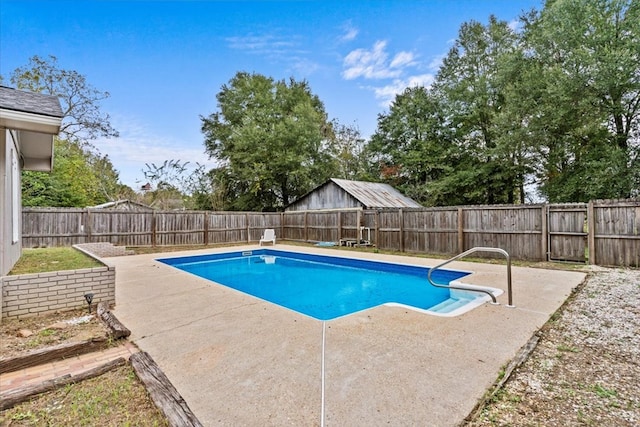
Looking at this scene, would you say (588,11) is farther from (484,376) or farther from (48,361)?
(48,361)

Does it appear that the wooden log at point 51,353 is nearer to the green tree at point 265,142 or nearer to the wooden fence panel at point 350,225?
the wooden fence panel at point 350,225

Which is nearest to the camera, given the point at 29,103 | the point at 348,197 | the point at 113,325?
the point at 113,325

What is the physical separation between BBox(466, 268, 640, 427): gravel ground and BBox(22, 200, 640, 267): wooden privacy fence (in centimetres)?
414

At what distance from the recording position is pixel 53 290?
4246mm

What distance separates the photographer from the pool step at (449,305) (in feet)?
17.1

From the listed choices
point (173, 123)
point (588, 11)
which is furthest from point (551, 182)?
point (173, 123)

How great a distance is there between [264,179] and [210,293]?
17.5 metres

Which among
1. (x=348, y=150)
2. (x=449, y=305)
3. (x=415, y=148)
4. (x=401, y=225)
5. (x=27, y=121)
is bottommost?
(x=449, y=305)

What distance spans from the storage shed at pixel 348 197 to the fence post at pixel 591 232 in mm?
7971

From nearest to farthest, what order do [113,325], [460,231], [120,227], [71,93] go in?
1. [113,325]
2. [460,231]
3. [120,227]
4. [71,93]

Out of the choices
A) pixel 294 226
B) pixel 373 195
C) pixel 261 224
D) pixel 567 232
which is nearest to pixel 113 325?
pixel 567 232

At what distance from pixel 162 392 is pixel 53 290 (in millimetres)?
3213

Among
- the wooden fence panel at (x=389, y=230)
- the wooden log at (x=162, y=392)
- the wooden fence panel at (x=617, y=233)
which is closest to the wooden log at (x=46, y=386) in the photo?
the wooden log at (x=162, y=392)

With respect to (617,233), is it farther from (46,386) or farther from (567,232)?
(46,386)
